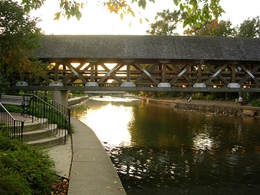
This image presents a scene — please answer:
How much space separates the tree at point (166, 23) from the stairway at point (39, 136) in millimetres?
35475

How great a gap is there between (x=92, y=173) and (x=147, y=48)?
1126 cm

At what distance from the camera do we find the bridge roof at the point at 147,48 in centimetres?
1562

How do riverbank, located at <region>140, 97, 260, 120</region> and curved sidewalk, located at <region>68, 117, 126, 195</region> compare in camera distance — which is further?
riverbank, located at <region>140, 97, 260, 120</region>

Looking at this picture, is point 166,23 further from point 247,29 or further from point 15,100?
point 15,100

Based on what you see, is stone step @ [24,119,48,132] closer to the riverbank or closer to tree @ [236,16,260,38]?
the riverbank

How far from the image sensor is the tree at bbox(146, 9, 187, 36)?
42312mm

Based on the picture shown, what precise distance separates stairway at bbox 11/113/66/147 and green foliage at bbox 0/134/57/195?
7.27 ft

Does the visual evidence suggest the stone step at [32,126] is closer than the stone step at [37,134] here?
No

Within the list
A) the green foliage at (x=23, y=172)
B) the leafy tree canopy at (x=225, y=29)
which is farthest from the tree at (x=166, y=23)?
the green foliage at (x=23, y=172)

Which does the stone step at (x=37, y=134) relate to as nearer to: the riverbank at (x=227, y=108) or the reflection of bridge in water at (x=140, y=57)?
the reflection of bridge in water at (x=140, y=57)

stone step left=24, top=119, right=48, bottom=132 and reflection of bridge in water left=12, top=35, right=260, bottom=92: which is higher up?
reflection of bridge in water left=12, top=35, right=260, bottom=92

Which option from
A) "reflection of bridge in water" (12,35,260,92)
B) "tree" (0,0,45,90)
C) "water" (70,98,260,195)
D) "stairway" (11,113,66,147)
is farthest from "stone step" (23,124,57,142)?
"reflection of bridge in water" (12,35,260,92)

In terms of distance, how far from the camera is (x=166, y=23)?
140 feet

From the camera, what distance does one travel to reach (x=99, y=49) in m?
16.1
